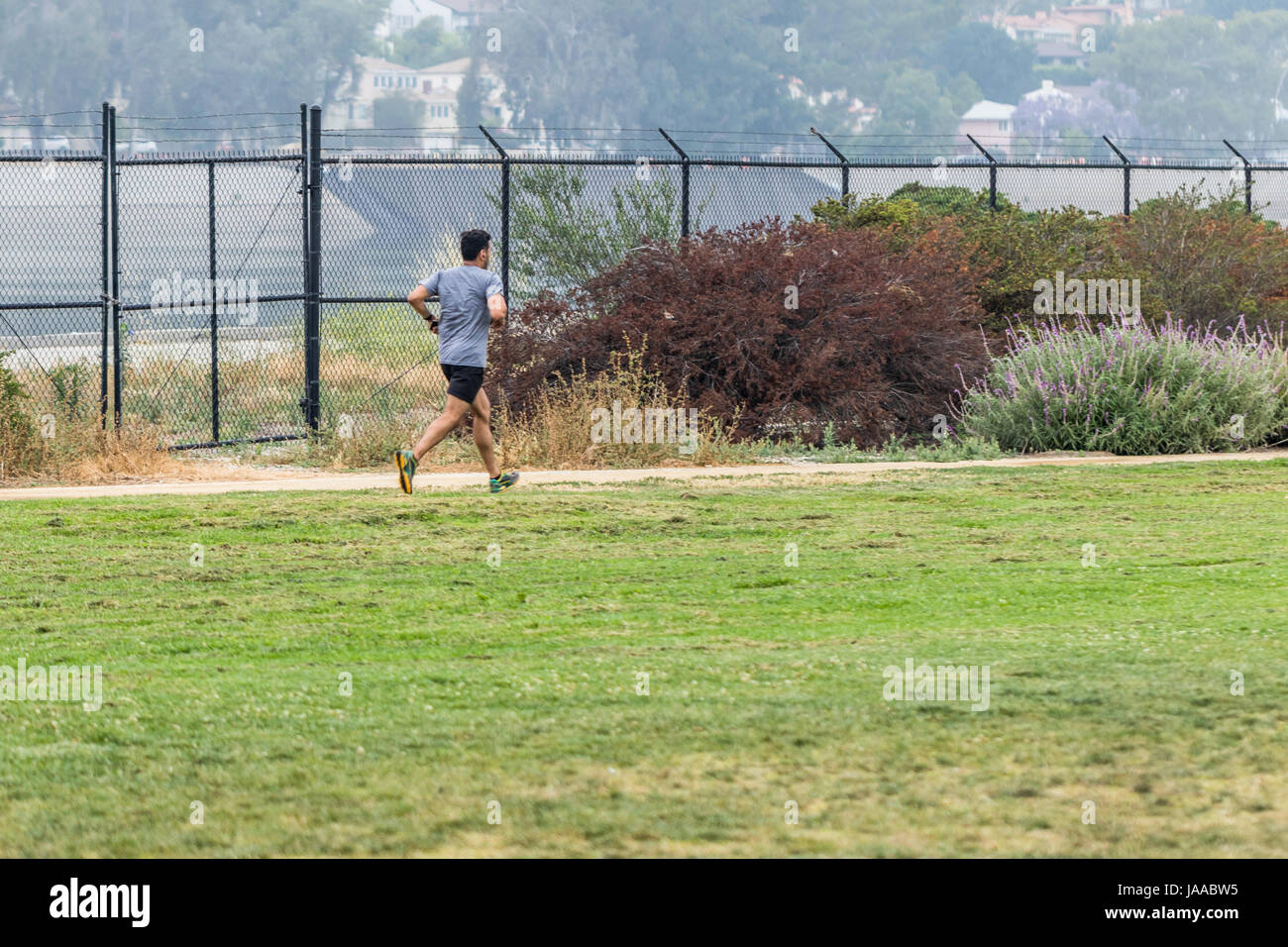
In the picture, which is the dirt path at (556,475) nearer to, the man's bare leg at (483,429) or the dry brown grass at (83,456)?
the dry brown grass at (83,456)

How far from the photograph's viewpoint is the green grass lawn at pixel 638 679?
5.02 metres

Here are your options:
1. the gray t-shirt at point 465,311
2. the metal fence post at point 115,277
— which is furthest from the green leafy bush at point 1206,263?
the metal fence post at point 115,277

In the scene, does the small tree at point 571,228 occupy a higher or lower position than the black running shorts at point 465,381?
higher

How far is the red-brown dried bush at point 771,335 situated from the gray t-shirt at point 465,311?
154 inches

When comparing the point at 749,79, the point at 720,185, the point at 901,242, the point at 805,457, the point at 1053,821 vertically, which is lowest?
the point at 1053,821

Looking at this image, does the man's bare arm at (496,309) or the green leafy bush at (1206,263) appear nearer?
the man's bare arm at (496,309)

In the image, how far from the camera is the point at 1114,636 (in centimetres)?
747

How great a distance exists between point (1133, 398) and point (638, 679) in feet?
32.4

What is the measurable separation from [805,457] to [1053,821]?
10459mm

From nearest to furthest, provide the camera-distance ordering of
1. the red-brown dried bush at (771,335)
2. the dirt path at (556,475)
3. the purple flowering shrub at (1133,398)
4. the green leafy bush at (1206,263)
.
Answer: the dirt path at (556,475)
the purple flowering shrub at (1133,398)
the red-brown dried bush at (771,335)
the green leafy bush at (1206,263)

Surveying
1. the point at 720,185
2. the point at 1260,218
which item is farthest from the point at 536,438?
the point at 720,185

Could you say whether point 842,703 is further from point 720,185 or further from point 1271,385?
point 720,185

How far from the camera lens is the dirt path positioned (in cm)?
1266

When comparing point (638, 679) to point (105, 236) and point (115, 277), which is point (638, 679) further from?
point (105, 236)
